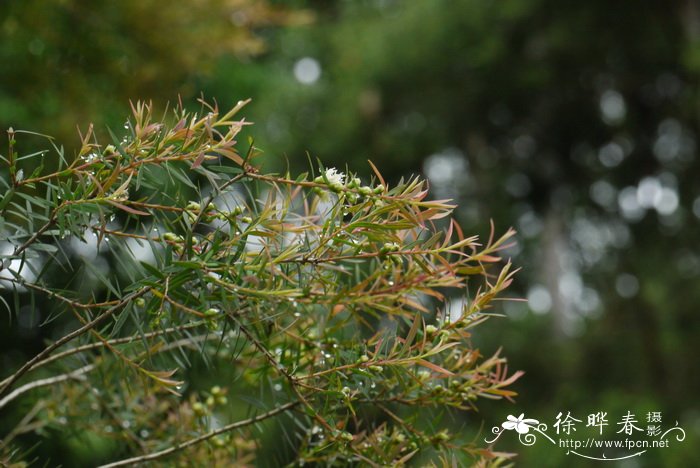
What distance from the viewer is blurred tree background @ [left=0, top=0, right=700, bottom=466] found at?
430cm

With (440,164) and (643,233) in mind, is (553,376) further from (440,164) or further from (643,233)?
(440,164)

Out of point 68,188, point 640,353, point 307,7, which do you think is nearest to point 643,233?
point 640,353

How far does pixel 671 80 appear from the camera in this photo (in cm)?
462

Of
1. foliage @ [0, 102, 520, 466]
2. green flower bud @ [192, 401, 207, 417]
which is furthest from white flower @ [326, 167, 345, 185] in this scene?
green flower bud @ [192, 401, 207, 417]

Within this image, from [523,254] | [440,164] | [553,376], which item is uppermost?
[440,164]

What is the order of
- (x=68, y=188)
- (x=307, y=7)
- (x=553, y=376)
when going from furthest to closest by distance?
(x=307, y=7) < (x=553, y=376) < (x=68, y=188)

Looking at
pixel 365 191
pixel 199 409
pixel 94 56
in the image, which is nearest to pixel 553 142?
pixel 94 56

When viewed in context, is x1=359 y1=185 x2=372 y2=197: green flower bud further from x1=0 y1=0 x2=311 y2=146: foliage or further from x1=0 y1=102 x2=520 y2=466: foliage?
x1=0 y1=0 x2=311 y2=146: foliage

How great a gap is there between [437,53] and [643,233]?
1780mm

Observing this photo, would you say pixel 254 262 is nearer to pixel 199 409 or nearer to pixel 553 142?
pixel 199 409

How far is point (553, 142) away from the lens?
518 centimetres

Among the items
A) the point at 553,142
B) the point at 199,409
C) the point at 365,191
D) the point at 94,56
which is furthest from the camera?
the point at 553,142

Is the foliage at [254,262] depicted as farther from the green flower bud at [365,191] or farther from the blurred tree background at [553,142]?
the blurred tree background at [553,142]

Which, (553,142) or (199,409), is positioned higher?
(553,142)
